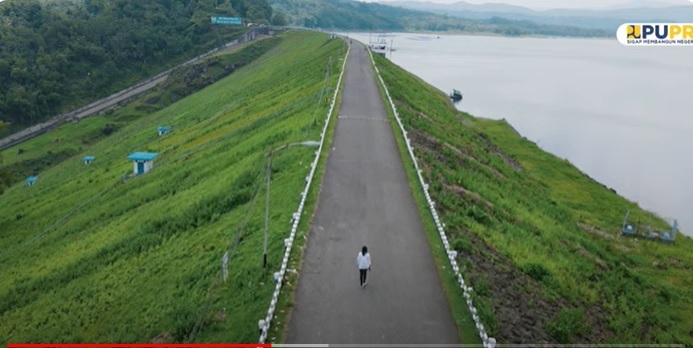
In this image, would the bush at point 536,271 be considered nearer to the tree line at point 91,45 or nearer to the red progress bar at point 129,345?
the red progress bar at point 129,345

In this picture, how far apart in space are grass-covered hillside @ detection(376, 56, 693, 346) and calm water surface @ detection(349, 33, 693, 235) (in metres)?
15.8

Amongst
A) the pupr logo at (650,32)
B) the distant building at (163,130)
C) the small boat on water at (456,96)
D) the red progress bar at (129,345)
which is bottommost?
the red progress bar at (129,345)

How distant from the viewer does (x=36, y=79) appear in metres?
105

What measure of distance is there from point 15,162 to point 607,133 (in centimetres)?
8285

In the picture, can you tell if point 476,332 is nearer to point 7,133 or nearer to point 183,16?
point 7,133

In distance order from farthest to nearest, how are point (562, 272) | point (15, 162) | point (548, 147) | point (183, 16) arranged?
point (183, 16) < point (15, 162) < point (548, 147) < point (562, 272)

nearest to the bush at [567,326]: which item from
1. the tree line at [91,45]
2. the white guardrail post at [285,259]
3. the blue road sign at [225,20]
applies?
the white guardrail post at [285,259]

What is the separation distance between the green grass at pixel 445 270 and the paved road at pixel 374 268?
0.73 ft

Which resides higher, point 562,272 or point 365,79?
point 365,79

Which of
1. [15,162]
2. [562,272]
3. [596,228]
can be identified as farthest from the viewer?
[15,162]

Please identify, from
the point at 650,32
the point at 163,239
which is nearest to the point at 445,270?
the point at 163,239

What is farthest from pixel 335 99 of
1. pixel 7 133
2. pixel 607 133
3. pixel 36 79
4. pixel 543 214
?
pixel 36 79

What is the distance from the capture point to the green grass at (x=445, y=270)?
15430mm

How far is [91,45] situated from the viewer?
122688 mm
